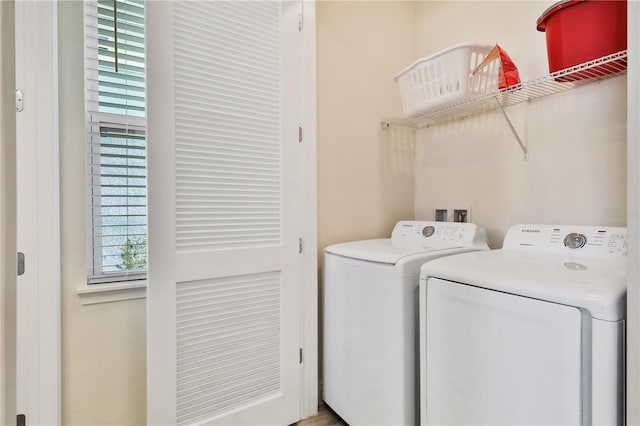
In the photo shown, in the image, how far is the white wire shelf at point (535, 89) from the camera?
1.25m

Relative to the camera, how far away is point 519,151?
5.55 ft

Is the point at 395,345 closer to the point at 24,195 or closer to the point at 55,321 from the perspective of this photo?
the point at 55,321

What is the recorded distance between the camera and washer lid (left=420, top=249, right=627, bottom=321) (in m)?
0.83

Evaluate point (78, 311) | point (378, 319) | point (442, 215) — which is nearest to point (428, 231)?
point (442, 215)

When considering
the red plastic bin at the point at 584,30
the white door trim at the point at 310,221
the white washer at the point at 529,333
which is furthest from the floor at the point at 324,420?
the red plastic bin at the point at 584,30

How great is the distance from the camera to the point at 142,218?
1.54m

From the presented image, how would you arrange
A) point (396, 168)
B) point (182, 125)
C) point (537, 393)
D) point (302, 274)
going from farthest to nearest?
1. point (396, 168)
2. point (302, 274)
3. point (182, 125)
4. point (537, 393)

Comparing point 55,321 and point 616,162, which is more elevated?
point 616,162

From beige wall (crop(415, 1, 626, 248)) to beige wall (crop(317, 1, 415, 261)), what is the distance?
0.49 feet

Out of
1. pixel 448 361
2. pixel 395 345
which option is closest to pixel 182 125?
pixel 395 345

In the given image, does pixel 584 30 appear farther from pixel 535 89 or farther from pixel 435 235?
pixel 435 235

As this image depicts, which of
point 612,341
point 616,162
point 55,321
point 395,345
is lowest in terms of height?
point 395,345

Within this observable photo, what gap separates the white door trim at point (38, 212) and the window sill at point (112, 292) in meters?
0.10

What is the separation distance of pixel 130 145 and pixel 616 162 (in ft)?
6.71
